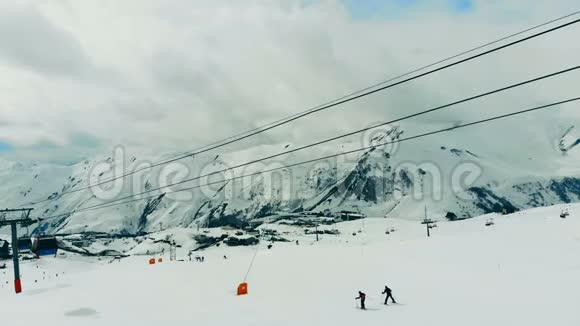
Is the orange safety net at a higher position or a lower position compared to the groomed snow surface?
higher

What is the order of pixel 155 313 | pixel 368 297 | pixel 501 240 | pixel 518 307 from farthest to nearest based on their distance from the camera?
pixel 501 240, pixel 368 297, pixel 155 313, pixel 518 307

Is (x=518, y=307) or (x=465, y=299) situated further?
(x=465, y=299)

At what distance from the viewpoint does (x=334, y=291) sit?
3775 cm

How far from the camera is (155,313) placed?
104 ft

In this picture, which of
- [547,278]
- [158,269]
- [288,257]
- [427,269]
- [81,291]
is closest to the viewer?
[547,278]

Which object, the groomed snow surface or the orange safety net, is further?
the orange safety net

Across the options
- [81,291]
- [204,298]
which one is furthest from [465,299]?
[81,291]

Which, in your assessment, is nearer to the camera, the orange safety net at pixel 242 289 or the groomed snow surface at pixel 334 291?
the groomed snow surface at pixel 334 291

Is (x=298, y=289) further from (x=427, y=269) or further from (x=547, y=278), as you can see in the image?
(x=547, y=278)

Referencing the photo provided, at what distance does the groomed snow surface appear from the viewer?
29234mm

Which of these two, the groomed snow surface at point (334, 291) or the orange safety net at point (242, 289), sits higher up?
the orange safety net at point (242, 289)

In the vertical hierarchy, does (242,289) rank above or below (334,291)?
above

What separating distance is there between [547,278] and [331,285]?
61.0 ft

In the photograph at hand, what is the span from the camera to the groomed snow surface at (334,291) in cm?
2923
